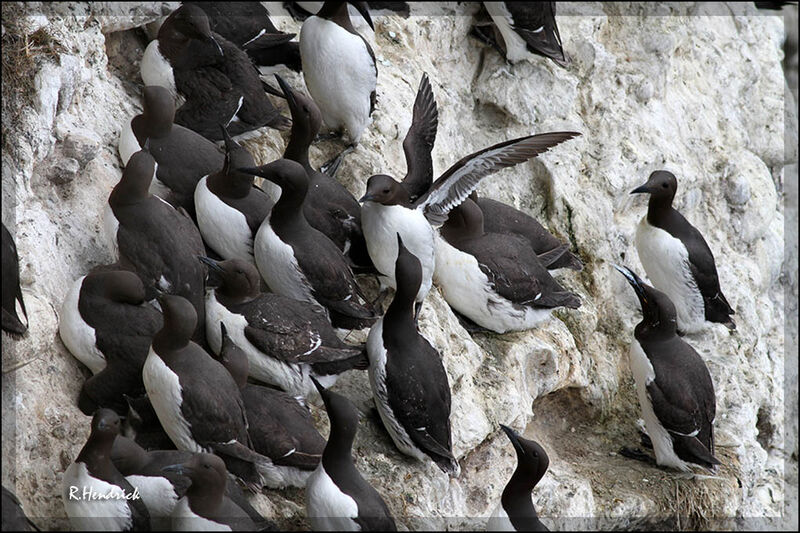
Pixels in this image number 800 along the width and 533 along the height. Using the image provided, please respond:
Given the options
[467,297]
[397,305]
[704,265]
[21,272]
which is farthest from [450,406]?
[704,265]

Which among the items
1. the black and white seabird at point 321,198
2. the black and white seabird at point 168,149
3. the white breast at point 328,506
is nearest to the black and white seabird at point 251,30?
the black and white seabird at point 321,198

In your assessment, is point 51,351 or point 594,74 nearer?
point 51,351

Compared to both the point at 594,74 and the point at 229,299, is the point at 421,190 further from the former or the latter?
the point at 594,74

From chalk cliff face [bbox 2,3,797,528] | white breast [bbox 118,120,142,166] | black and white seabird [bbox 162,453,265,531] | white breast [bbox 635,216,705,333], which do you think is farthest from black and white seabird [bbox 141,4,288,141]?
white breast [bbox 635,216,705,333]

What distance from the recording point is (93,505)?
5.00 meters

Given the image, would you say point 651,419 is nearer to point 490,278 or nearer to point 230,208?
point 490,278

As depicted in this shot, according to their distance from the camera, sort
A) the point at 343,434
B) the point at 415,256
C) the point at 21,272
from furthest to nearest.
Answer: the point at 415,256 → the point at 21,272 → the point at 343,434

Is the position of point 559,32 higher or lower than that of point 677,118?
higher

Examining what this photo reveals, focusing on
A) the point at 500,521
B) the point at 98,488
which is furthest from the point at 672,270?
the point at 98,488

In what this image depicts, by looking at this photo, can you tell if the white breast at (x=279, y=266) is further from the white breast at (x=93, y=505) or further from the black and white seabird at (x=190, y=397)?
the white breast at (x=93, y=505)

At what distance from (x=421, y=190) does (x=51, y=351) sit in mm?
2689

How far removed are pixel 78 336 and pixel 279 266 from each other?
1.25m

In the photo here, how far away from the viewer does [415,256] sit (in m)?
6.39

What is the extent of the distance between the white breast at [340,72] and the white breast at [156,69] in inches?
37.7
